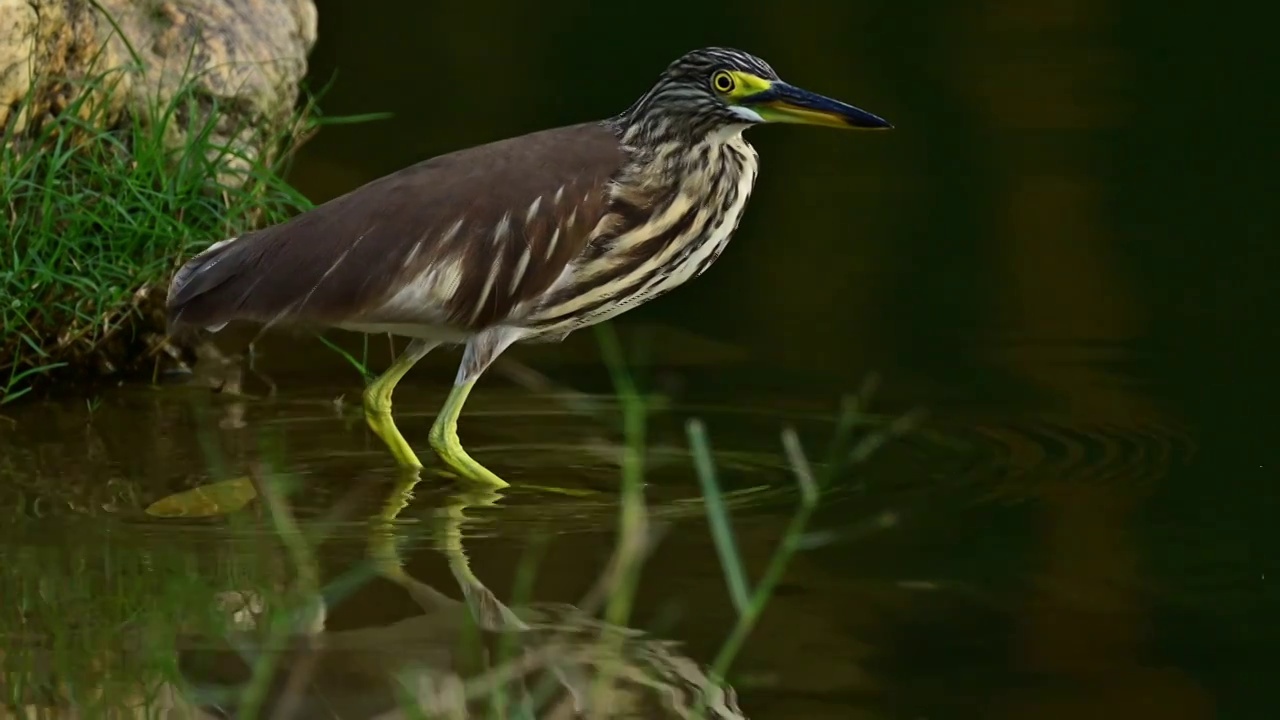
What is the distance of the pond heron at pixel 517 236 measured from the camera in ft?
20.1

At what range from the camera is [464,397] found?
249 inches

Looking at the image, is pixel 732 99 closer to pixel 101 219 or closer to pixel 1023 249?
pixel 101 219

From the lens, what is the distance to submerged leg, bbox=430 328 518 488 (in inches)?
247

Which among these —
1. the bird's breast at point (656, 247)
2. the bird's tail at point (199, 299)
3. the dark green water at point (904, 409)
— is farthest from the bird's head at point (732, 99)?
the bird's tail at point (199, 299)

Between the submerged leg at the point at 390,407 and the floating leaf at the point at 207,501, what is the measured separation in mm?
519

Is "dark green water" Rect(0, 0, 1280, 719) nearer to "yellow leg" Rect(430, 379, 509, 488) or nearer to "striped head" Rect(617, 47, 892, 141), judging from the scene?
"yellow leg" Rect(430, 379, 509, 488)

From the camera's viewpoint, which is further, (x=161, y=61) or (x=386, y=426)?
(x=161, y=61)

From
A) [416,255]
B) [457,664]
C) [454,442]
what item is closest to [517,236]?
[416,255]

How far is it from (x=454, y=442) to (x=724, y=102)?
118 cm

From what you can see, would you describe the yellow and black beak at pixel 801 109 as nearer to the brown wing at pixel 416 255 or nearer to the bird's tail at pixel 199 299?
the brown wing at pixel 416 255

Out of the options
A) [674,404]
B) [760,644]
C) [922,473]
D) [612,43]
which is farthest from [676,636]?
[612,43]

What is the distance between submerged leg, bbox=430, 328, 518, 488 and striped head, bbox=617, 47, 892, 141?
0.71 m

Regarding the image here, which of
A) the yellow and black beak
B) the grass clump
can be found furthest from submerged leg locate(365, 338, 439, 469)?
the yellow and black beak

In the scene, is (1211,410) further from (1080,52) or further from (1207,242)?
(1080,52)
